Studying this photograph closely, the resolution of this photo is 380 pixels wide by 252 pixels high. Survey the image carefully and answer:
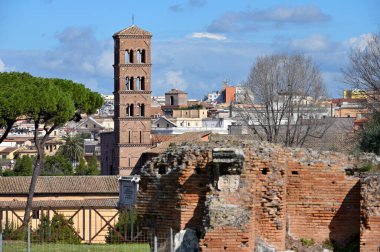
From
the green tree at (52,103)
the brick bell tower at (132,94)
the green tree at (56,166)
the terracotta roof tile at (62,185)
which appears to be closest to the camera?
the green tree at (52,103)

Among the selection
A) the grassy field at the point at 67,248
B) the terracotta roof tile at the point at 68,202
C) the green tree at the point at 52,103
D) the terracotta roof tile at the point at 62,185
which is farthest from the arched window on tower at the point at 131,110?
the grassy field at the point at 67,248

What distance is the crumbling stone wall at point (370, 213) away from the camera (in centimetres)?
1664

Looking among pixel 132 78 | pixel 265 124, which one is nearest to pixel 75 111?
pixel 265 124

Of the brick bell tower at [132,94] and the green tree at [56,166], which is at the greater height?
the brick bell tower at [132,94]

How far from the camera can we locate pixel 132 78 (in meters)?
97.9

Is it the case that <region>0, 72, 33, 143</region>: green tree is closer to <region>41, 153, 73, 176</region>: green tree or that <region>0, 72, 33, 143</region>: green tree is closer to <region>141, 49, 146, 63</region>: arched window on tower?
<region>41, 153, 73, 176</region>: green tree

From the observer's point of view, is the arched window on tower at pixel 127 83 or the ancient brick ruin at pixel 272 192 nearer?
the ancient brick ruin at pixel 272 192

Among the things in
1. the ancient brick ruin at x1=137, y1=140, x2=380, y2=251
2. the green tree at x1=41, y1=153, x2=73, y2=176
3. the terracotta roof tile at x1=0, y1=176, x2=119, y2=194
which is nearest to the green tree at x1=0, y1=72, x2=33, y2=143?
the ancient brick ruin at x1=137, y1=140, x2=380, y2=251

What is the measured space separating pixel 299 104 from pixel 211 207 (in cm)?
4275

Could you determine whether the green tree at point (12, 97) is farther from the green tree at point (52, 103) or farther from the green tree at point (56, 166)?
the green tree at point (56, 166)

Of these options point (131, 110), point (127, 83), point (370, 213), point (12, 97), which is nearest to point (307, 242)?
point (370, 213)

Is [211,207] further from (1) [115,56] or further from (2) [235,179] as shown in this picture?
(1) [115,56]

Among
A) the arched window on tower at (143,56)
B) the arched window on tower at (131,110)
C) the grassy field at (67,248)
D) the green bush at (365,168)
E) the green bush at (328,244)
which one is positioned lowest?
the grassy field at (67,248)

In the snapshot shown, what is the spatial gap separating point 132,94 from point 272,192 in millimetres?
80891
